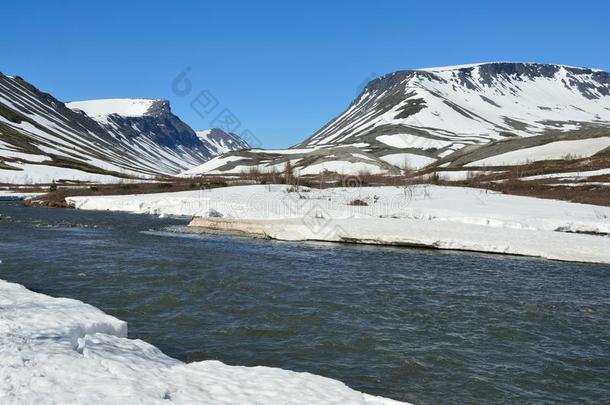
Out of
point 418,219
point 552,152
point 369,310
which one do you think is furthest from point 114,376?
point 552,152

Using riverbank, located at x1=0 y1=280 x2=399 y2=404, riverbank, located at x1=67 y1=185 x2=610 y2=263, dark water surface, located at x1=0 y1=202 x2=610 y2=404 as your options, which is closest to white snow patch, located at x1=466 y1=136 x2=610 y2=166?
riverbank, located at x1=67 y1=185 x2=610 y2=263

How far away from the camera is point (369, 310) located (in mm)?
17156

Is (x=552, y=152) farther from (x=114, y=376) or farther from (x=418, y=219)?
(x=114, y=376)

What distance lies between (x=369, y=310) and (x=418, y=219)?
2250 cm

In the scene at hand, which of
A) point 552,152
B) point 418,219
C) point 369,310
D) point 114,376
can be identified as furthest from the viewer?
point 552,152

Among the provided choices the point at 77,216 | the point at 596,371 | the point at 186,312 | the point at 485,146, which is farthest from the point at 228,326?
the point at 485,146

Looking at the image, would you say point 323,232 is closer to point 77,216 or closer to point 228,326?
point 228,326

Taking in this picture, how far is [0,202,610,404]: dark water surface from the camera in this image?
12.0 meters

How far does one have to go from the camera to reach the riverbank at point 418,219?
96.7 ft

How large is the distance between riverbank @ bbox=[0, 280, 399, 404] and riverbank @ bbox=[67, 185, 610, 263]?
72.6 ft

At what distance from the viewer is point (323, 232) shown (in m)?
35.1

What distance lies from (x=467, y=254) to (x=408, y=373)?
18.9 metres

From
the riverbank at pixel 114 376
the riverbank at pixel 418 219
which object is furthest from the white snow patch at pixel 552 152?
the riverbank at pixel 114 376

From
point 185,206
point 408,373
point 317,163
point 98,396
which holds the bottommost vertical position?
point 408,373
